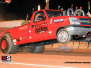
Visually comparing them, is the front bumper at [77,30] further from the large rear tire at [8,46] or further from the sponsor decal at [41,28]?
the large rear tire at [8,46]

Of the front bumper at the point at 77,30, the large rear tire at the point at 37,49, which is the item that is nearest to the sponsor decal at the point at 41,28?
the front bumper at the point at 77,30

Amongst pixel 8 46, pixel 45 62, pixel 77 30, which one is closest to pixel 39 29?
pixel 77 30

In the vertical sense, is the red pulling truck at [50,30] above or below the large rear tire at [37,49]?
above

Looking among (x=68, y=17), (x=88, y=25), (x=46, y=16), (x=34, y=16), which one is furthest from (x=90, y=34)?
(x=34, y=16)

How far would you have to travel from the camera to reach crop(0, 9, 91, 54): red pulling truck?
7898 mm

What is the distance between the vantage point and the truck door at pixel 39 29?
8.64 meters

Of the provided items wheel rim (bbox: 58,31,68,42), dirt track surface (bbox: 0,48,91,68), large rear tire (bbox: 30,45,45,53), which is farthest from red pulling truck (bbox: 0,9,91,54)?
large rear tire (bbox: 30,45,45,53)

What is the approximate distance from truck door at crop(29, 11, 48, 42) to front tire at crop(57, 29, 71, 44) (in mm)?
788

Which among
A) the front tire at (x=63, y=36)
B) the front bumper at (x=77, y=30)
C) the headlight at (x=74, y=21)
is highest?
the headlight at (x=74, y=21)

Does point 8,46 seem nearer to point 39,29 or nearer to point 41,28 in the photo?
point 39,29

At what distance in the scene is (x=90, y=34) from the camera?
8.27 meters

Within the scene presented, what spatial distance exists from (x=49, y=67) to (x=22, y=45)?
4.31 meters

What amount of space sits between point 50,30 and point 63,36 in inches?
30.2

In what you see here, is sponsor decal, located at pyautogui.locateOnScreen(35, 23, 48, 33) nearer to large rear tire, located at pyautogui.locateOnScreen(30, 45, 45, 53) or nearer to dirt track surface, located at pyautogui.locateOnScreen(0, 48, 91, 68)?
dirt track surface, located at pyautogui.locateOnScreen(0, 48, 91, 68)
